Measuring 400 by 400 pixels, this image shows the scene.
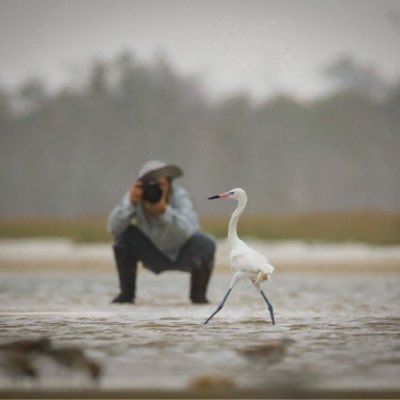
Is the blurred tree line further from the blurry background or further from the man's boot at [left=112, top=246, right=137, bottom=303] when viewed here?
the man's boot at [left=112, top=246, right=137, bottom=303]

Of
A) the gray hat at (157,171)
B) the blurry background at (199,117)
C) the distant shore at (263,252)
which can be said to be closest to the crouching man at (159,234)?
the gray hat at (157,171)

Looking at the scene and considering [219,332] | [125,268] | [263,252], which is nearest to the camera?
[219,332]

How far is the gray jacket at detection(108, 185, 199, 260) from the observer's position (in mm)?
6570

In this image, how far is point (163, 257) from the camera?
6.71 metres

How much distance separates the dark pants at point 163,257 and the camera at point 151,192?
282mm

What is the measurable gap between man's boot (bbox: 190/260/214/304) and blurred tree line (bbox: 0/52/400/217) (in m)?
7.13

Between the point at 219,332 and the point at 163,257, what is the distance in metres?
1.71

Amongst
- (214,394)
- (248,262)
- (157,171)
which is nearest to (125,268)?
(157,171)

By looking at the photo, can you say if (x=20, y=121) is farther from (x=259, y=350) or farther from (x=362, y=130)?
(x=259, y=350)

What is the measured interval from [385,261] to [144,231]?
6.64m

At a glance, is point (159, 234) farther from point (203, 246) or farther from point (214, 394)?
point (214, 394)

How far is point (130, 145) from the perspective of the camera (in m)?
14.2

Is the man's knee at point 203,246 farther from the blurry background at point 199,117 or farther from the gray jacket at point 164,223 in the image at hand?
the blurry background at point 199,117

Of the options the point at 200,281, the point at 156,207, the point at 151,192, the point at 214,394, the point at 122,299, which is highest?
the point at 151,192
